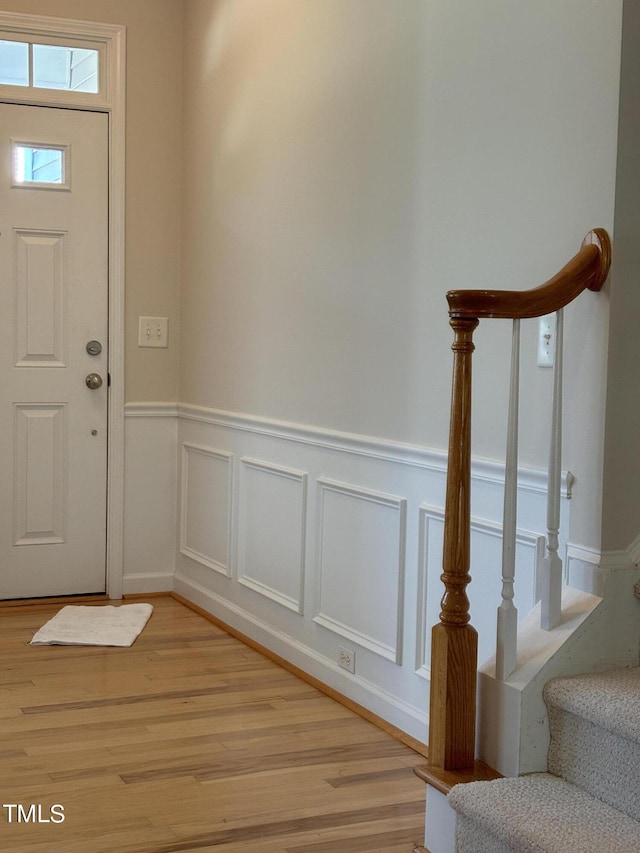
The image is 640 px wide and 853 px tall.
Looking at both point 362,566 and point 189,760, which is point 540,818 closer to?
point 189,760

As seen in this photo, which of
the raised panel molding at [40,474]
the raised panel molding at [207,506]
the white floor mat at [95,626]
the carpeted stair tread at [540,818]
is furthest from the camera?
the raised panel molding at [40,474]

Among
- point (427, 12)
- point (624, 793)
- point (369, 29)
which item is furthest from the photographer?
point (369, 29)

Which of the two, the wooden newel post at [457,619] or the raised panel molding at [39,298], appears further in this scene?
the raised panel molding at [39,298]

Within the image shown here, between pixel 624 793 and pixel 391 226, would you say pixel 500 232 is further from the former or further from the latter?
pixel 624 793

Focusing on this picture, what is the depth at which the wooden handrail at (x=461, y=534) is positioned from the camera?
6.70ft

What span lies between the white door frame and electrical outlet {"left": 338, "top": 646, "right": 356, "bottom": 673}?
1.61 meters

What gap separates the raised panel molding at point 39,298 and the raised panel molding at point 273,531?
3.53 feet

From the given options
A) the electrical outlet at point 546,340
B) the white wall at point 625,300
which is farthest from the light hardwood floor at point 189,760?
the electrical outlet at point 546,340

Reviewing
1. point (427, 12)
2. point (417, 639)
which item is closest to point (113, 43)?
point (427, 12)

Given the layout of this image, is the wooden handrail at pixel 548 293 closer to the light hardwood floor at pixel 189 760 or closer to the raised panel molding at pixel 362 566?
the raised panel molding at pixel 362 566

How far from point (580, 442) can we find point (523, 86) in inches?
34.7

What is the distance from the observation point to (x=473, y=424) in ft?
8.47

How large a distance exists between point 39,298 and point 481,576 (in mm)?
2572

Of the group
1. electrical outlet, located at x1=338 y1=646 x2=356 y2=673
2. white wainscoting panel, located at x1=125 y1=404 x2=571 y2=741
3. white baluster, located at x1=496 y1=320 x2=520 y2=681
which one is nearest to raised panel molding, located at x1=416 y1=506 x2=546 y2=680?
white wainscoting panel, located at x1=125 y1=404 x2=571 y2=741
